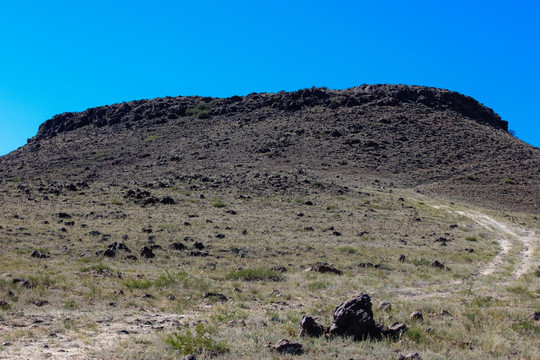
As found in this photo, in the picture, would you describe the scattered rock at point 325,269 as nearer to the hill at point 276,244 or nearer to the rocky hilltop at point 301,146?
the hill at point 276,244

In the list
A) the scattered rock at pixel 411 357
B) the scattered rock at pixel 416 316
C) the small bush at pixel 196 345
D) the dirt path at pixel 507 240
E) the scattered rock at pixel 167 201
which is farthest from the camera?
the scattered rock at pixel 167 201

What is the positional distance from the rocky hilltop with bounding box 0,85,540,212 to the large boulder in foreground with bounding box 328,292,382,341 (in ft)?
101

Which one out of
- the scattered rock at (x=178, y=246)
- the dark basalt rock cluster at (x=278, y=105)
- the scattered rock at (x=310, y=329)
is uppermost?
the dark basalt rock cluster at (x=278, y=105)

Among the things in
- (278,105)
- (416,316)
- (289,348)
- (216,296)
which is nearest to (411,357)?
(289,348)

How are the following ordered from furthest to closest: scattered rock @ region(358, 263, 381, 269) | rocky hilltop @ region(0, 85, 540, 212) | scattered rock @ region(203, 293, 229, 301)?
rocky hilltop @ region(0, 85, 540, 212)
scattered rock @ region(358, 263, 381, 269)
scattered rock @ region(203, 293, 229, 301)

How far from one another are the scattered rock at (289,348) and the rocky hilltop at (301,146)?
31628mm

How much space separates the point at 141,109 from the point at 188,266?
70.4m

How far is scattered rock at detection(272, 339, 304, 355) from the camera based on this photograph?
7.23 m

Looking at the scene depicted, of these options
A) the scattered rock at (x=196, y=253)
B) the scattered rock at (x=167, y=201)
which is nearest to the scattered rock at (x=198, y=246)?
the scattered rock at (x=196, y=253)

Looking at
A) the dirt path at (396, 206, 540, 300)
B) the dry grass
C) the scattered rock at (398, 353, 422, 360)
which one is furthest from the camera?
the dirt path at (396, 206, 540, 300)

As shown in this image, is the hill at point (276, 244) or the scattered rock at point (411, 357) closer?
the scattered rock at point (411, 357)

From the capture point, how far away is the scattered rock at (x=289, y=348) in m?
7.23

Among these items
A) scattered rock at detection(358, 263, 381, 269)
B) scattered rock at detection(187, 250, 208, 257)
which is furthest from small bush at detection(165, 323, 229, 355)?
scattered rock at detection(358, 263, 381, 269)

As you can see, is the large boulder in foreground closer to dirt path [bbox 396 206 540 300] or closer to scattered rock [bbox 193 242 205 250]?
dirt path [bbox 396 206 540 300]
